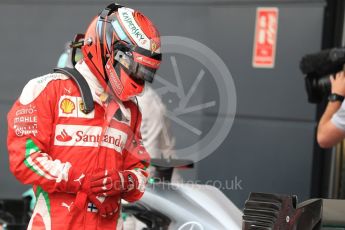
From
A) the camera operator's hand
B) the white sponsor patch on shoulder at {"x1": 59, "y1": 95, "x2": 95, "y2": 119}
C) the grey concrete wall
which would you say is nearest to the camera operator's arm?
the camera operator's hand

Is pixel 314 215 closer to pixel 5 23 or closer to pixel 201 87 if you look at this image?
pixel 201 87

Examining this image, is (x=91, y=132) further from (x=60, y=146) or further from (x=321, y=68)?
(x=321, y=68)

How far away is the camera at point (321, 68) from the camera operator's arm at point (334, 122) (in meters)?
0.19

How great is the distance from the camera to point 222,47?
7.18 metres

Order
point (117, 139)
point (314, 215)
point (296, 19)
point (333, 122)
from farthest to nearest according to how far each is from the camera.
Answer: point (296, 19), point (333, 122), point (117, 139), point (314, 215)

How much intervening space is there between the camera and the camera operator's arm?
0.19 m

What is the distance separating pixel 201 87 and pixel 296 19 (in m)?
1.04

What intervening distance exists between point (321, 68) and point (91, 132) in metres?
2.27

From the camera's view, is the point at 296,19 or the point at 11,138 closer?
the point at 11,138

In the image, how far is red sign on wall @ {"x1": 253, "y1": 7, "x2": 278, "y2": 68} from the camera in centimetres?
702

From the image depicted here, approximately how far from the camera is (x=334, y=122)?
4605 mm

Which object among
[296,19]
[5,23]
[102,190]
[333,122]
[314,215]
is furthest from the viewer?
[5,23]

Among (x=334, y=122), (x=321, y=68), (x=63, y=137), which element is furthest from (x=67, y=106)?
(x=321, y=68)

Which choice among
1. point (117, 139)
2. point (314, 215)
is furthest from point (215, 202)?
point (314, 215)
